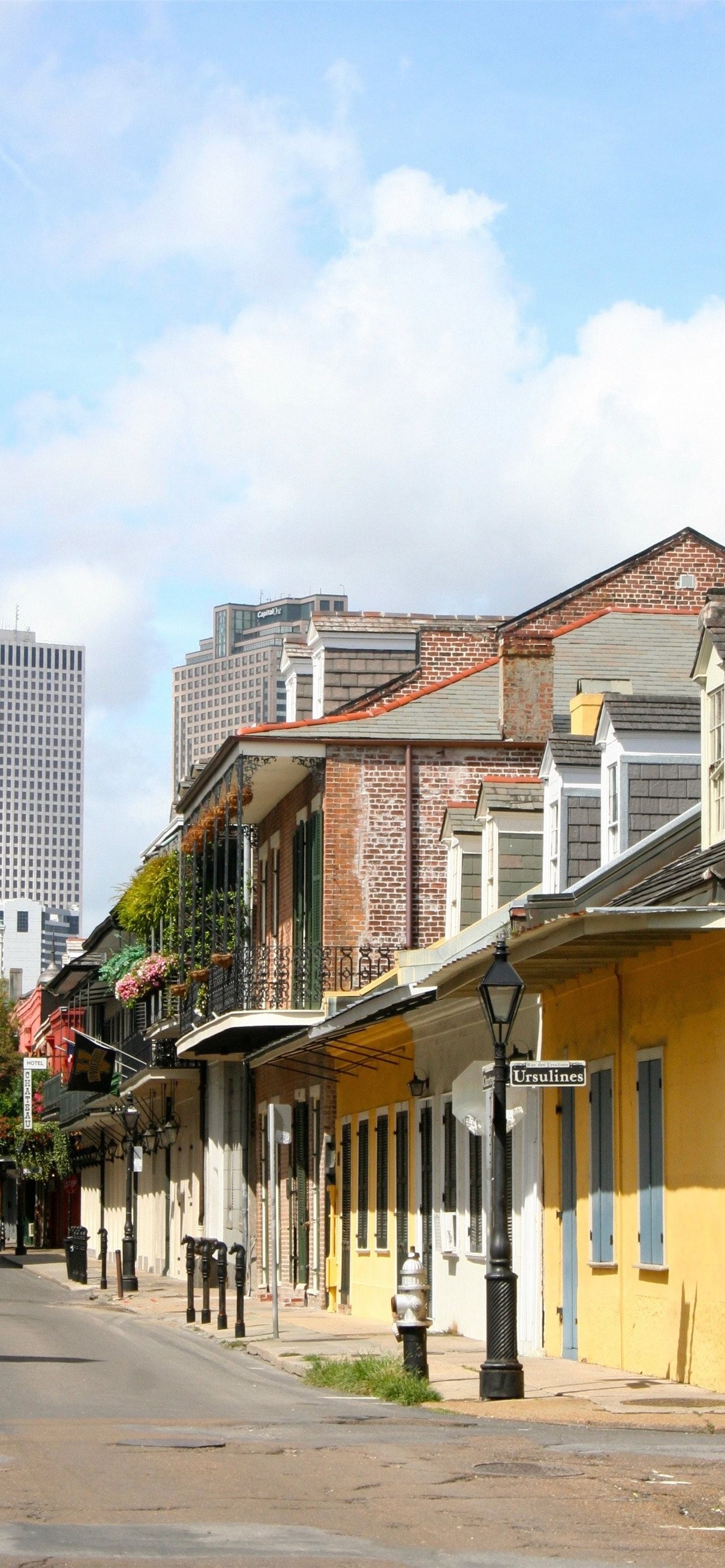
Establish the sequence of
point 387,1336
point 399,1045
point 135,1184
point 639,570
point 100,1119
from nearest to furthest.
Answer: point 387,1336 < point 399,1045 < point 639,570 < point 135,1184 < point 100,1119

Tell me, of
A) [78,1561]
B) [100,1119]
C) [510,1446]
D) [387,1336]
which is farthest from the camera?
[100,1119]

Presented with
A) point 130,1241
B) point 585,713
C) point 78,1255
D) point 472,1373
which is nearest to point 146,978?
point 130,1241

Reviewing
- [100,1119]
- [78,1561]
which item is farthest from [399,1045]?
[100,1119]

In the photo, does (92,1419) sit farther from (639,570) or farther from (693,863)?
(639,570)

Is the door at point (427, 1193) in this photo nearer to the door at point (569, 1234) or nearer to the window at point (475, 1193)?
the window at point (475, 1193)

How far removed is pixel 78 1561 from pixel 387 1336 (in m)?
15.1

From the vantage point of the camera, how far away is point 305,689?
3503 centimetres

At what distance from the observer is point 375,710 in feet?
98.1

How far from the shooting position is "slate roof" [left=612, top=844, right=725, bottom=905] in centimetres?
1497

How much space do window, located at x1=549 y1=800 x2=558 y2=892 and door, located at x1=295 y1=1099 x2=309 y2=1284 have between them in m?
11.1

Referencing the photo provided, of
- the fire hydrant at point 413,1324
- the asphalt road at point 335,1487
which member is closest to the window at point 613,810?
the fire hydrant at point 413,1324

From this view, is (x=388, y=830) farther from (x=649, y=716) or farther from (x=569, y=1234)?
(x=569, y=1234)

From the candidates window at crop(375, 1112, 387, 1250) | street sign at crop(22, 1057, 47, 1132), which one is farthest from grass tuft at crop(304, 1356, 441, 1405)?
street sign at crop(22, 1057, 47, 1132)

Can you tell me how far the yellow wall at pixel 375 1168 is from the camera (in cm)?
2573
